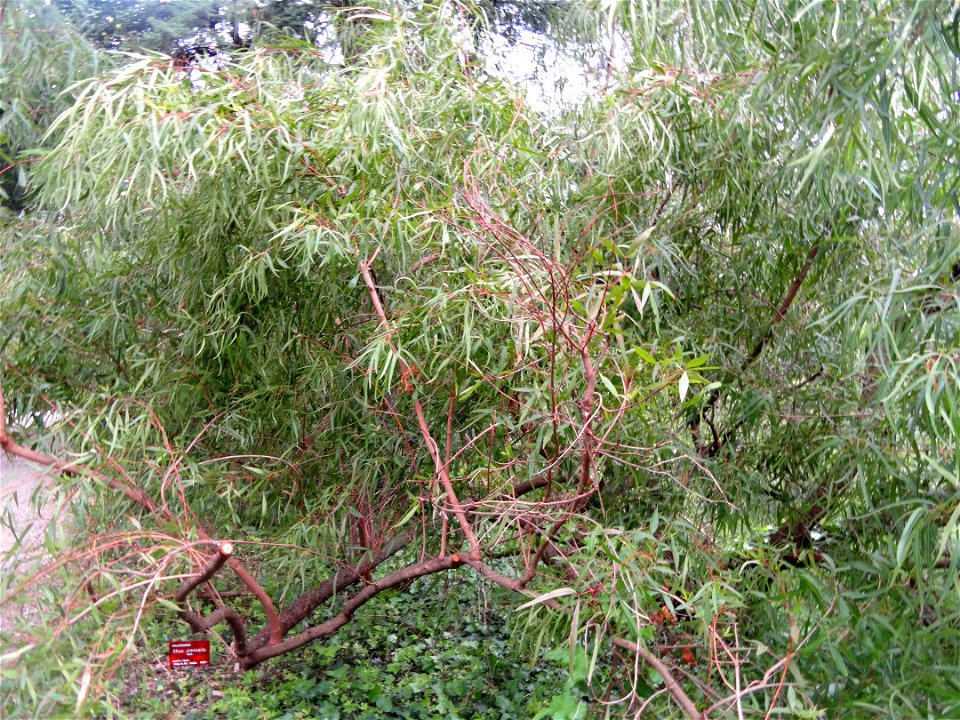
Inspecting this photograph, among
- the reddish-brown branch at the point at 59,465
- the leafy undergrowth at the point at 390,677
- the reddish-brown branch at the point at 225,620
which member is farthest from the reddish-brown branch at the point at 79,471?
the leafy undergrowth at the point at 390,677

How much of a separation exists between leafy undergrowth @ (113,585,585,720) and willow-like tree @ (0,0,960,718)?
1.80ft

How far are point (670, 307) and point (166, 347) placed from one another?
4.06 ft

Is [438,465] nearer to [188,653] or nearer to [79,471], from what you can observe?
[79,471]

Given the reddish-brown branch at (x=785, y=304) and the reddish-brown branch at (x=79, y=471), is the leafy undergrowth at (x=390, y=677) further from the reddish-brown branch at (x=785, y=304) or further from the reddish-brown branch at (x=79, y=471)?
the reddish-brown branch at (x=785, y=304)

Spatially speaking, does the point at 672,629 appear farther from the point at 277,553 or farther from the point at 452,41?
the point at 452,41

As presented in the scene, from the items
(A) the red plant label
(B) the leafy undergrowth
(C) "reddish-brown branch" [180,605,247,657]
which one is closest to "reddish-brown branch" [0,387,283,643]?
(C) "reddish-brown branch" [180,605,247,657]

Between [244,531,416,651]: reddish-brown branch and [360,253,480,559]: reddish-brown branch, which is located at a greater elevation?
[360,253,480,559]: reddish-brown branch

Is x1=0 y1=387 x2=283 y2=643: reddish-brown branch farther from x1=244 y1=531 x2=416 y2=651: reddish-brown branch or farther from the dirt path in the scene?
x1=244 y1=531 x2=416 y2=651: reddish-brown branch

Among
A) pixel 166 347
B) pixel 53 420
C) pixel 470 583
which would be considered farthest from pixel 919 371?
pixel 53 420

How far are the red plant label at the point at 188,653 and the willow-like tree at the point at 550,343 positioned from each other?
0.08 meters

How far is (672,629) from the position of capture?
67.8 inches

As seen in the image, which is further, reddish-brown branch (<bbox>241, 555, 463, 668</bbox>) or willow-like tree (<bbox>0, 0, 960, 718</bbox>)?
reddish-brown branch (<bbox>241, 555, 463, 668</bbox>)

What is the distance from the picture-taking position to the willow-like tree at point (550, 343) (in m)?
1.42

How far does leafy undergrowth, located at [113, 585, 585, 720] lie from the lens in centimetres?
262
